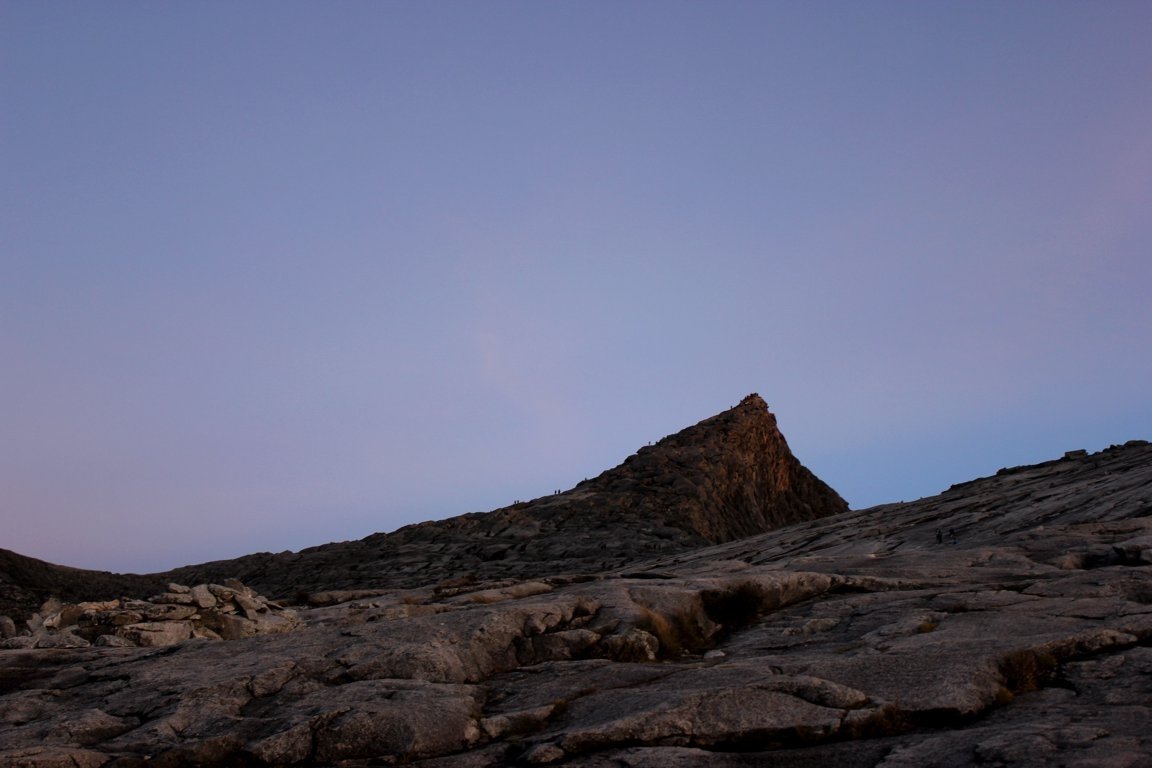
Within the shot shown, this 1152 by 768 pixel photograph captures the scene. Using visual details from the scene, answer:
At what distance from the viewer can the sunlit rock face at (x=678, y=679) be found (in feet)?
38.8

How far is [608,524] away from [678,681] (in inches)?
1378

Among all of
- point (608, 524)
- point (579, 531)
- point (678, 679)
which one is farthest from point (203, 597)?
point (608, 524)

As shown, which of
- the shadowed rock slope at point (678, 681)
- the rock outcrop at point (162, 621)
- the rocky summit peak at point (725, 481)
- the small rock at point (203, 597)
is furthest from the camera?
the rocky summit peak at point (725, 481)

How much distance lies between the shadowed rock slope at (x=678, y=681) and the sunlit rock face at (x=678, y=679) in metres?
0.04

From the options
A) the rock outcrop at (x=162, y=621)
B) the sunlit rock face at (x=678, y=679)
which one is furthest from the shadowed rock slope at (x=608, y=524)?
the sunlit rock face at (x=678, y=679)

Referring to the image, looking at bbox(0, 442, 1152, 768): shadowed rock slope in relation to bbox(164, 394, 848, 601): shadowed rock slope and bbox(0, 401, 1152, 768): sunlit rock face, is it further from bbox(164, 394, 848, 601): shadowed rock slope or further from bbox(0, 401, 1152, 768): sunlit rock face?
bbox(164, 394, 848, 601): shadowed rock slope

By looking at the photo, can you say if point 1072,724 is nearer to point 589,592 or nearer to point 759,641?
point 759,641

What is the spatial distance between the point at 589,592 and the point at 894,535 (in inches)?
616

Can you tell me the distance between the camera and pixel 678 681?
14.3 meters

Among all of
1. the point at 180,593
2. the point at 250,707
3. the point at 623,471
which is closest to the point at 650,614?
the point at 250,707

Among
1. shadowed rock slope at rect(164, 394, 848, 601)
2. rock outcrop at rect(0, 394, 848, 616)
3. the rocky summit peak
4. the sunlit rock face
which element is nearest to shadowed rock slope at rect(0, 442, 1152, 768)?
the sunlit rock face

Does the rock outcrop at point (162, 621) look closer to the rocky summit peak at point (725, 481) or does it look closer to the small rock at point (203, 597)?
the small rock at point (203, 597)

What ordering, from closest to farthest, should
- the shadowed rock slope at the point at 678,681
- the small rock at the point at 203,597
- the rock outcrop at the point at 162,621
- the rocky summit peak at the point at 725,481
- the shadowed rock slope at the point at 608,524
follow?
1. the shadowed rock slope at the point at 678,681
2. the rock outcrop at the point at 162,621
3. the small rock at the point at 203,597
4. the shadowed rock slope at the point at 608,524
5. the rocky summit peak at the point at 725,481

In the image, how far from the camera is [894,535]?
3181cm
